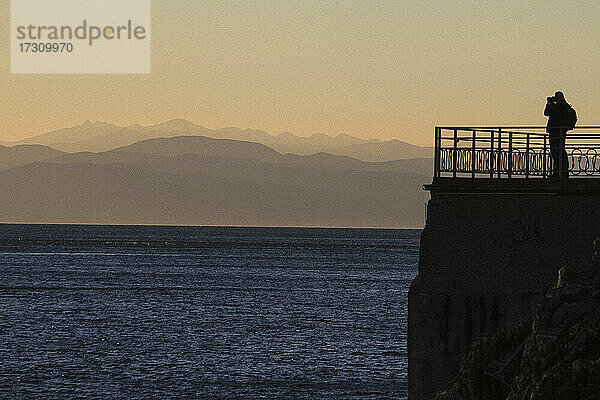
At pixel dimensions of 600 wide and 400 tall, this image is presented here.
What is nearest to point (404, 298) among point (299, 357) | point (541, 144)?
point (299, 357)

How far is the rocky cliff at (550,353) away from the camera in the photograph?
12.2m

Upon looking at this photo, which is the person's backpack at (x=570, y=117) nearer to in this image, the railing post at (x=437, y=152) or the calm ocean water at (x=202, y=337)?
the railing post at (x=437, y=152)

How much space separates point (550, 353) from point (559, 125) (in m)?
12.0

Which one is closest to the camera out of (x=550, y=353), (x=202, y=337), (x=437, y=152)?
(x=550, y=353)

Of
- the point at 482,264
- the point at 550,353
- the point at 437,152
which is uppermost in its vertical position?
the point at 437,152

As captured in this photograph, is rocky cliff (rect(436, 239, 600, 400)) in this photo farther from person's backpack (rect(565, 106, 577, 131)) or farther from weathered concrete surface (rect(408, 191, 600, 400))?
person's backpack (rect(565, 106, 577, 131))

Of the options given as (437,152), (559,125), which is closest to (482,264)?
(437,152)

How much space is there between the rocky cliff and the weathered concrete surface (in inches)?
261

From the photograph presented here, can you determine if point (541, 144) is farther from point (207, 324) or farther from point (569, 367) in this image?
point (207, 324)

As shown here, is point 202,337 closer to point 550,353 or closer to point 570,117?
point 570,117

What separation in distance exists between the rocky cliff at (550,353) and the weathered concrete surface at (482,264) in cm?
662

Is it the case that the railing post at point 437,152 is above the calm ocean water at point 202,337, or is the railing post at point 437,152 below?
above

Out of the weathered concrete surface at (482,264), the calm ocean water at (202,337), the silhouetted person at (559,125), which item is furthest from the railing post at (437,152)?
the calm ocean water at (202,337)

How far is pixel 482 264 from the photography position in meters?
22.2
